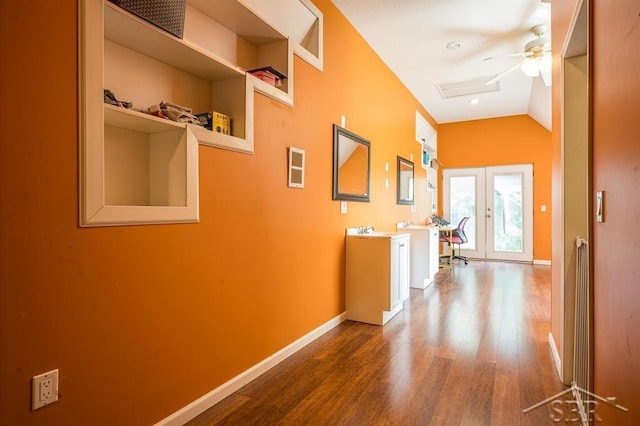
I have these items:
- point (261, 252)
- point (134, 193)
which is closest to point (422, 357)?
point (261, 252)

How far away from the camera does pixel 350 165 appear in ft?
11.8

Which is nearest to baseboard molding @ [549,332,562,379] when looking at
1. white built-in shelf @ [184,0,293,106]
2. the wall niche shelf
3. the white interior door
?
white built-in shelf @ [184,0,293,106]

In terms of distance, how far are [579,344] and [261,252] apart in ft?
6.51

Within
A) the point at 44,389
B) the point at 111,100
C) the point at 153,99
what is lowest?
the point at 44,389

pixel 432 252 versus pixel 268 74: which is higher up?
pixel 268 74

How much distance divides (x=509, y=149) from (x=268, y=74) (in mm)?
6487

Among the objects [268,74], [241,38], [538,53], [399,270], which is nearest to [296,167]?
[268,74]

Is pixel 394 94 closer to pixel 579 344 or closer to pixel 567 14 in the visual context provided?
pixel 567 14

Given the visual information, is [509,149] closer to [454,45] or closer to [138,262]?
[454,45]

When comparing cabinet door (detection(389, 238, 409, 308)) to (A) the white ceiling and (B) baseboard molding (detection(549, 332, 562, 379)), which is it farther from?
(A) the white ceiling

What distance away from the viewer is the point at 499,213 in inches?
287

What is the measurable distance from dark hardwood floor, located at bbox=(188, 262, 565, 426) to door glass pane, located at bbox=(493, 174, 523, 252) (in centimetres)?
375

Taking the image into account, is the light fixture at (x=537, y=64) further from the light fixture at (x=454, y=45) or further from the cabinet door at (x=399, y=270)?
the cabinet door at (x=399, y=270)

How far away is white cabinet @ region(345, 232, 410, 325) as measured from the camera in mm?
3283
